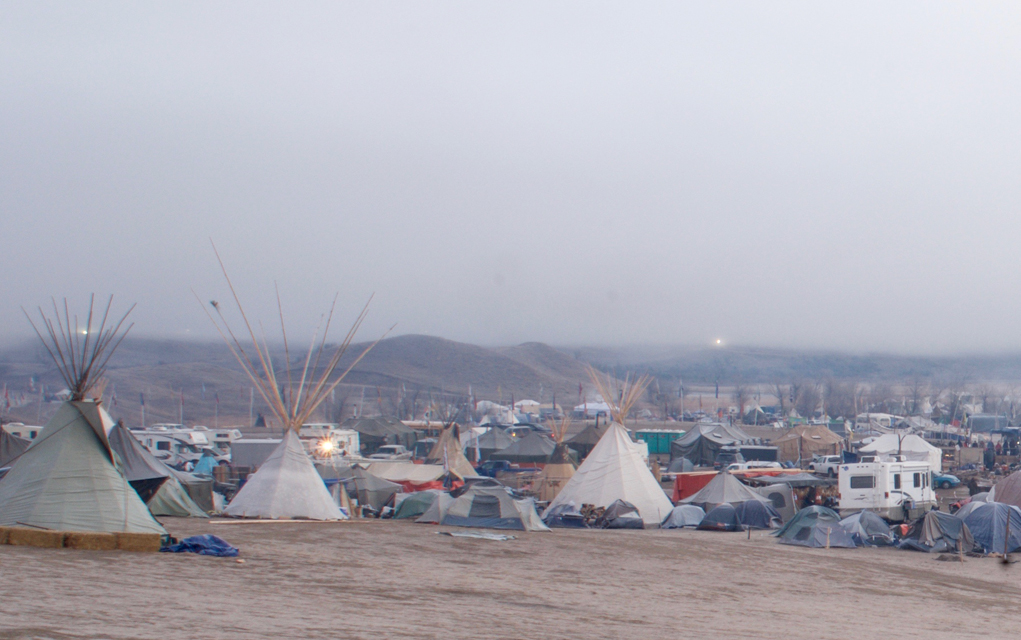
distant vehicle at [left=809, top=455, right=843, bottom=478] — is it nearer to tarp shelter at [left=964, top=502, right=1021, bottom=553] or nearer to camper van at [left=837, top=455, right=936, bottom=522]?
camper van at [left=837, top=455, right=936, bottom=522]

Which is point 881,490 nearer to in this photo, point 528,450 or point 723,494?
point 723,494

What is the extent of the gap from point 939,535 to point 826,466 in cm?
1578

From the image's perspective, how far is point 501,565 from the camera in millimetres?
14883

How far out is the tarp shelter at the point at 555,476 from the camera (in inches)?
1133

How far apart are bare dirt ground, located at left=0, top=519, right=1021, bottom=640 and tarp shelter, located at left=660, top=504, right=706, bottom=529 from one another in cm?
404

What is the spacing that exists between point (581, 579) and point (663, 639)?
4584 millimetres

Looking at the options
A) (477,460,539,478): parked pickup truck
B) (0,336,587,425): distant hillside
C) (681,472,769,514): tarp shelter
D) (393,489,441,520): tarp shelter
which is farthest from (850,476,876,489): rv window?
(0,336,587,425): distant hillside

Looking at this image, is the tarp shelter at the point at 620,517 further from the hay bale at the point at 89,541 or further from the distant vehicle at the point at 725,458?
the distant vehicle at the point at 725,458

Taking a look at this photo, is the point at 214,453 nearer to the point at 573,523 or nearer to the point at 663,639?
the point at 573,523

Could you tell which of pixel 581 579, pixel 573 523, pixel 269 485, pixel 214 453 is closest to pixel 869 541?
pixel 573 523

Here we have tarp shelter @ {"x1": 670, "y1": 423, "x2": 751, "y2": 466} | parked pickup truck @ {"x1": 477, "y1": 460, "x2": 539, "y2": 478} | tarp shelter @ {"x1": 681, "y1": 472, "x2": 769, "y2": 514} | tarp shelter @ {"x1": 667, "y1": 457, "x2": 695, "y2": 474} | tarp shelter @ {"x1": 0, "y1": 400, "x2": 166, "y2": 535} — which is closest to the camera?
tarp shelter @ {"x1": 0, "y1": 400, "x2": 166, "y2": 535}

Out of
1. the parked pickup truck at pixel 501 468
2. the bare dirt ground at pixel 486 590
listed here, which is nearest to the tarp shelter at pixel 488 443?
the parked pickup truck at pixel 501 468

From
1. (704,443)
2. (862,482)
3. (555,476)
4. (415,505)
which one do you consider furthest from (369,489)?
(704,443)

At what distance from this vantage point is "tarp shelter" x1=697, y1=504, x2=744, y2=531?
2336 centimetres
